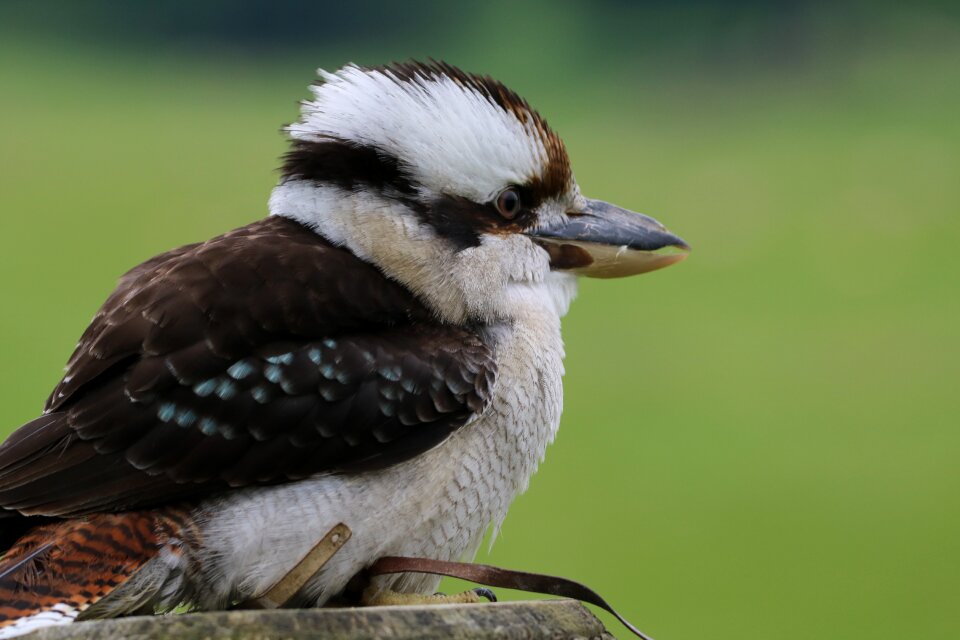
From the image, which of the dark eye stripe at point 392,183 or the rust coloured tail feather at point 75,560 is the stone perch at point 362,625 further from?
the dark eye stripe at point 392,183

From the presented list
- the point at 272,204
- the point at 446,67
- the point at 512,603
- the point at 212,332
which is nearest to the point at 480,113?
the point at 446,67

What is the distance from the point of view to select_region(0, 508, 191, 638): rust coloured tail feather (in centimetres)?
105

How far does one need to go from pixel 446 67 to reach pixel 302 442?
528mm

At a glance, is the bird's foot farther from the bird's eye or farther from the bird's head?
the bird's eye

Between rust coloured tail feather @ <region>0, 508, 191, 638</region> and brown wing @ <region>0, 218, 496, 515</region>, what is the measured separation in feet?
0.07

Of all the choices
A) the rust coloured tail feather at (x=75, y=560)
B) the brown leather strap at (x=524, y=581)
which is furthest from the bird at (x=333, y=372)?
the brown leather strap at (x=524, y=581)

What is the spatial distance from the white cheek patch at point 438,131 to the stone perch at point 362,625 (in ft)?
1.91

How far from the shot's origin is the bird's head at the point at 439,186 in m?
1.40

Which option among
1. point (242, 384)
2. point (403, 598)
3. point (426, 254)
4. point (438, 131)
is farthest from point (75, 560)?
point (438, 131)

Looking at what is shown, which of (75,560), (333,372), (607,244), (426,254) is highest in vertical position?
(607,244)

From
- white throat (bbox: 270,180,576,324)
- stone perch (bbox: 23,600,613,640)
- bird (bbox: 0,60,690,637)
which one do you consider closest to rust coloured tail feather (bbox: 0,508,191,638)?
bird (bbox: 0,60,690,637)

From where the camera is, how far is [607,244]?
5.02 feet

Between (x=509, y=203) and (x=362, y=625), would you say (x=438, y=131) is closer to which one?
(x=509, y=203)

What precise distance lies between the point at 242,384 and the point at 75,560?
0.25m
